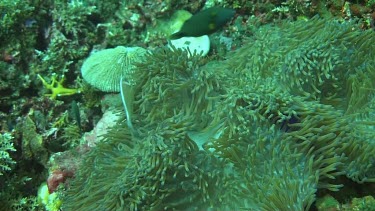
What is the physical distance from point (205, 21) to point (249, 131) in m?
1.35

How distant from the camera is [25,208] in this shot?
354cm

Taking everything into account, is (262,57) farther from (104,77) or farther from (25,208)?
(25,208)

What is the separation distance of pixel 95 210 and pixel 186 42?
6.42 feet

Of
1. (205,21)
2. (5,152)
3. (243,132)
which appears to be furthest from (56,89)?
(243,132)

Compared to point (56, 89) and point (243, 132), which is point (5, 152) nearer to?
point (56, 89)

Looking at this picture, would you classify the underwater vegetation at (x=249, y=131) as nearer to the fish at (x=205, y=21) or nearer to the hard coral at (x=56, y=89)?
the fish at (x=205, y=21)

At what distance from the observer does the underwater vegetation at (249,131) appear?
7.15 feet

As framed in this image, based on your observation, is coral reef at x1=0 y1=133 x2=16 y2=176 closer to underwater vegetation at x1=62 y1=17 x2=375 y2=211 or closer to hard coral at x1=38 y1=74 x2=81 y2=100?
hard coral at x1=38 y1=74 x2=81 y2=100

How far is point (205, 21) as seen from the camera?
3293mm

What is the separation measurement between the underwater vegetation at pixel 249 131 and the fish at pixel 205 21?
64 centimetres

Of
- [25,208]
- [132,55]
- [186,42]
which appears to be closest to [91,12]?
[132,55]

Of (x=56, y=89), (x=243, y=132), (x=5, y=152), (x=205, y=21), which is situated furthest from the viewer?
(x=56, y=89)

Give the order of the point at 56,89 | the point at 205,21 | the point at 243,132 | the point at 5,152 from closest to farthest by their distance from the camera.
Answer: the point at 243,132 → the point at 205,21 → the point at 5,152 → the point at 56,89

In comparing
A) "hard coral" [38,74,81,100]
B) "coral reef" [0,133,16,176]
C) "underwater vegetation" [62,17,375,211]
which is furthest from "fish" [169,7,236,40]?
"coral reef" [0,133,16,176]
